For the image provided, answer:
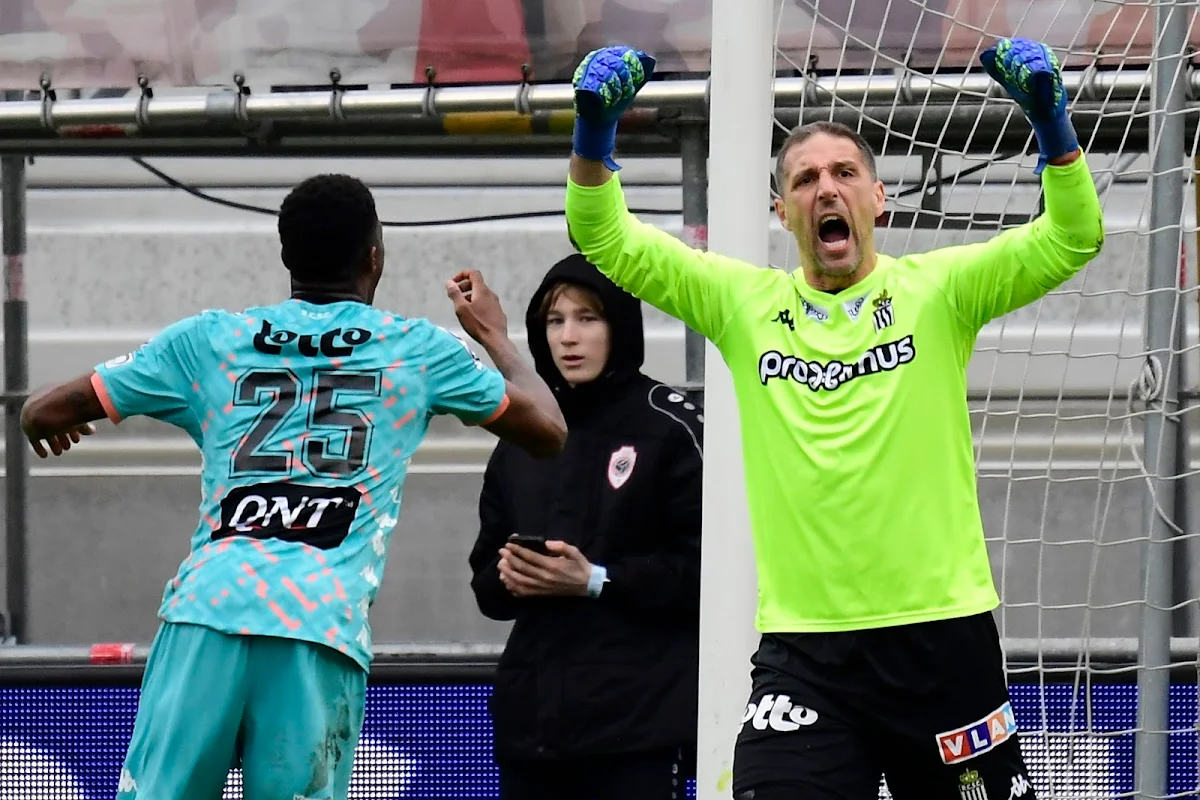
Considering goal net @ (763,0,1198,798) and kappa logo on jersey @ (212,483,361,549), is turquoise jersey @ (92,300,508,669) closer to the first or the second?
kappa logo on jersey @ (212,483,361,549)

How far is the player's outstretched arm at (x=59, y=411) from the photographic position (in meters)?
3.33

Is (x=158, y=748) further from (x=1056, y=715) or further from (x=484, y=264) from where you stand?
(x=484, y=264)

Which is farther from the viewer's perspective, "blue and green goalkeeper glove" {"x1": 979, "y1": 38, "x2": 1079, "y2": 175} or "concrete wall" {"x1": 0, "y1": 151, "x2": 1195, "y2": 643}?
"concrete wall" {"x1": 0, "y1": 151, "x2": 1195, "y2": 643}

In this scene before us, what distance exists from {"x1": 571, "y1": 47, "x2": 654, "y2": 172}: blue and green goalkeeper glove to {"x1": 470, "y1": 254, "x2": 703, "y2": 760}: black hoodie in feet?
3.13

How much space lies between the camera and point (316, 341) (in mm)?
3344

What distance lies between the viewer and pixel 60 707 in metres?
4.91

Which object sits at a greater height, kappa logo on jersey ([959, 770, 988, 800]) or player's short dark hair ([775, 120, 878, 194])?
player's short dark hair ([775, 120, 878, 194])

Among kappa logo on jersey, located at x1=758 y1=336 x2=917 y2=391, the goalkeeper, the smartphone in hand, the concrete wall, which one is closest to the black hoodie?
the smartphone in hand

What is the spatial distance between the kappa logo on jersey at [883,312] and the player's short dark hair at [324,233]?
1060 millimetres

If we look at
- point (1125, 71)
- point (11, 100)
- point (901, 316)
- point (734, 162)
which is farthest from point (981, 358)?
point (11, 100)

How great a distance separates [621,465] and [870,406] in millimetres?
1039

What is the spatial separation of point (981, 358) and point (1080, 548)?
760mm

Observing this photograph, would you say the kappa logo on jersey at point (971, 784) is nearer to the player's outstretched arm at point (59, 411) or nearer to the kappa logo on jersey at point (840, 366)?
the kappa logo on jersey at point (840, 366)

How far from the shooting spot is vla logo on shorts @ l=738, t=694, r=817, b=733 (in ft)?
9.79
